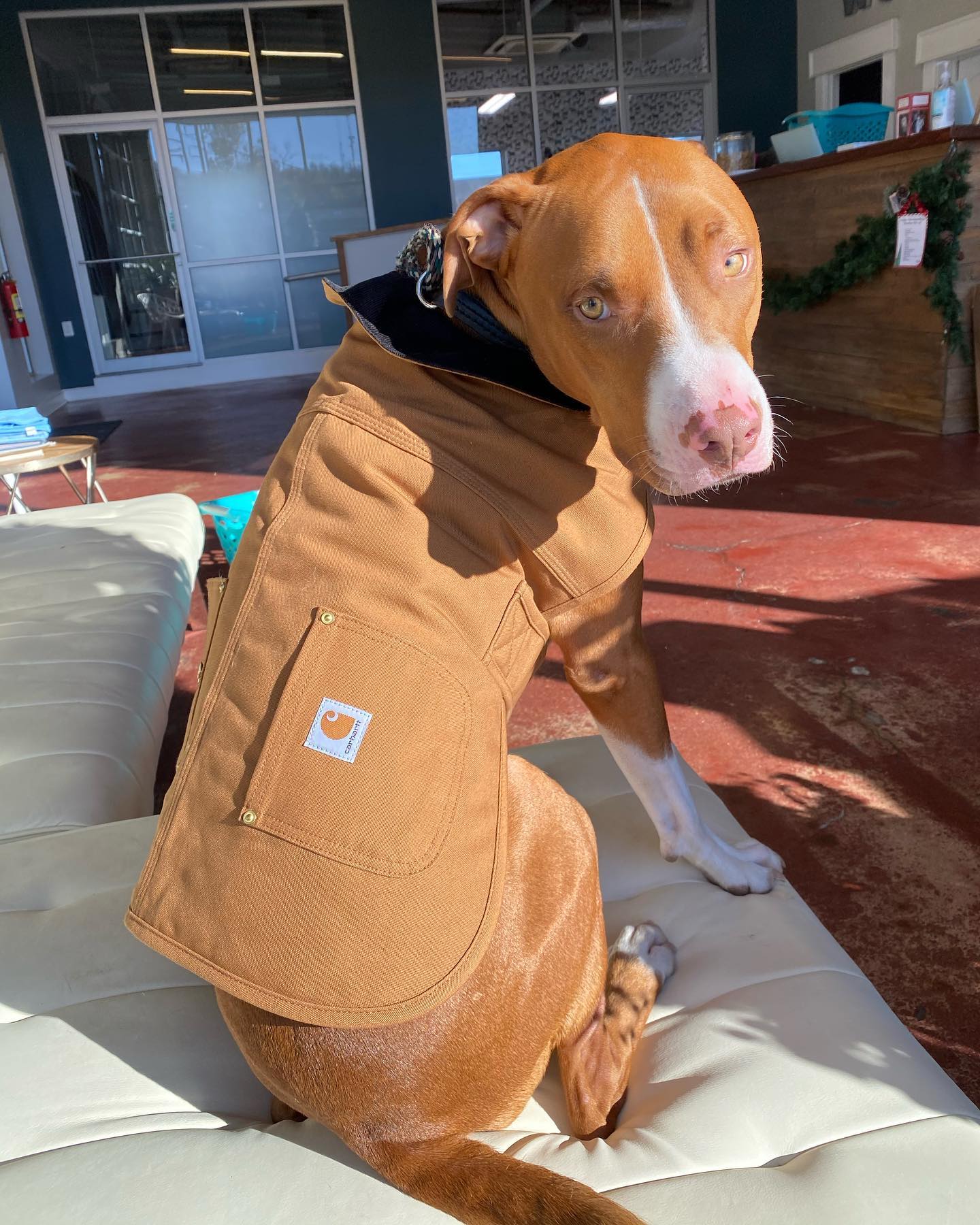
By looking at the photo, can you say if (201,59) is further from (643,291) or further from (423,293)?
(643,291)

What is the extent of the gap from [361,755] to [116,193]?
13.4 meters

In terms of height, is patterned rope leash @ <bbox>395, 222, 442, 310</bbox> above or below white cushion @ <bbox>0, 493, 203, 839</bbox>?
above

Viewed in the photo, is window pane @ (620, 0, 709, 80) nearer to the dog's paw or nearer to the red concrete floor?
the red concrete floor

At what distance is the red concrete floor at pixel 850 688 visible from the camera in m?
1.98

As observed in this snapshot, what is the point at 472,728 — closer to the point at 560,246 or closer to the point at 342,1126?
the point at 342,1126

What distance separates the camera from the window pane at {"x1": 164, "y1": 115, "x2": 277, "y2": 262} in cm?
1208

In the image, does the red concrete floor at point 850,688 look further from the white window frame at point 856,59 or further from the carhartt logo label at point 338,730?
the white window frame at point 856,59

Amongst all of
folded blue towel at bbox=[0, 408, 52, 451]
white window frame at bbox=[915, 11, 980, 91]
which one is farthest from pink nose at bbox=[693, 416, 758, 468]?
white window frame at bbox=[915, 11, 980, 91]

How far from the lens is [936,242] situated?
525 cm

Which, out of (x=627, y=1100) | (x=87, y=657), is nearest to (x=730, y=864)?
(x=627, y=1100)

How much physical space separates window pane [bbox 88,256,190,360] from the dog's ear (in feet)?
40.4

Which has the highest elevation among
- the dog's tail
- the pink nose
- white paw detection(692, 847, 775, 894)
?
the pink nose

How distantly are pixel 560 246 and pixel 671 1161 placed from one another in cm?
126

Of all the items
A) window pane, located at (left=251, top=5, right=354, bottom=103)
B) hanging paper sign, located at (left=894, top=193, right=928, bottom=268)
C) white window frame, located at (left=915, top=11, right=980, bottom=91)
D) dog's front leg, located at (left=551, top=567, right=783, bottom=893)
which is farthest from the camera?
window pane, located at (left=251, top=5, right=354, bottom=103)
